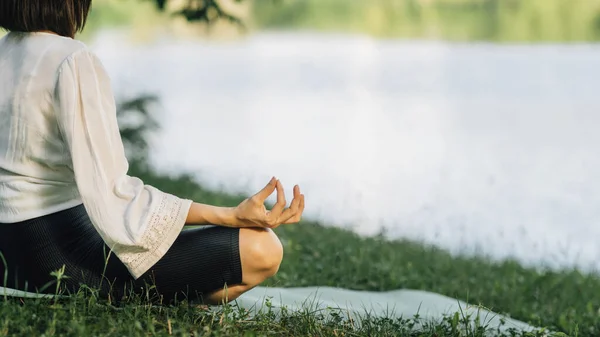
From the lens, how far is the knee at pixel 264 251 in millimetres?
2602

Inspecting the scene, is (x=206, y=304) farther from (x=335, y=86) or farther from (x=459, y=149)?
(x=335, y=86)

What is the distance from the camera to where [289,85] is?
867 inches

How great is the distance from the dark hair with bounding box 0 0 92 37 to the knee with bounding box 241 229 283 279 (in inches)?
33.1

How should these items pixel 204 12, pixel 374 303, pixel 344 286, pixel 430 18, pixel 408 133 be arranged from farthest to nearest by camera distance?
pixel 430 18 → pixel 408 133 → pixel 204 12 → pixel 344 286 → pixel 374 303

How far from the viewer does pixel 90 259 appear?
260 cm

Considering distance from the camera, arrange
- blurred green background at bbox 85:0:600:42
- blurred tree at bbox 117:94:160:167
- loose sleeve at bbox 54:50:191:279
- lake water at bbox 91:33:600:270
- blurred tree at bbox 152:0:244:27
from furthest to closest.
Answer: blurred green background at bbox 85:0:600:42, lake water at bbox 91:33:600:270, blurred tree at bbox 117:94:160:167, blurred tree at bbox 152:0:244:27, loose sleeve at bbox 54:50:191:279

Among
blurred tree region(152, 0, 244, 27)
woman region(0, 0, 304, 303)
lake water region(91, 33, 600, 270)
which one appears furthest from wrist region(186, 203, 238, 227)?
lake water region(91, 33, 600, 270)

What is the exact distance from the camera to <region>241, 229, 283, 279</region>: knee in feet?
8.54

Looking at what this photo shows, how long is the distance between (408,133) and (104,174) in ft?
42.1

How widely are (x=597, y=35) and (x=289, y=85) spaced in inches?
437

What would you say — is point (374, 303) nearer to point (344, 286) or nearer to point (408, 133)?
point (344, 286)

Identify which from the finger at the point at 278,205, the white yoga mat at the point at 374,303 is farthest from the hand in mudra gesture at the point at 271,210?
the white yoga mat at the point at 374,303

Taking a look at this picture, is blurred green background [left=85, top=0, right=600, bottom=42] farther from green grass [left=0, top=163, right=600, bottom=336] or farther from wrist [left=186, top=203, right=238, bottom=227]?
wrist [left=186, top=203, right=238, bottom=227]

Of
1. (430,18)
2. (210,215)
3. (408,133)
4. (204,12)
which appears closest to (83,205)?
(210,215)
